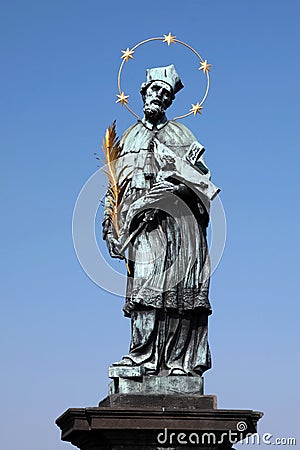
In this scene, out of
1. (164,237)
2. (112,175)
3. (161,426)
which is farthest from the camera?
(112,175)

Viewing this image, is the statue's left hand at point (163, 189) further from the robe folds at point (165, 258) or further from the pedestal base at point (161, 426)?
the pedestal base at point (161, 426)

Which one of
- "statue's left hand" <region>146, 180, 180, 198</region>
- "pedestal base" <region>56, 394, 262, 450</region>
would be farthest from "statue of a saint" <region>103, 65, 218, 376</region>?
"pedestal base" <region>56, 394, 262, 450</region>

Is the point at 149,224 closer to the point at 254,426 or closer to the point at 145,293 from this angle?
the point at 145,293

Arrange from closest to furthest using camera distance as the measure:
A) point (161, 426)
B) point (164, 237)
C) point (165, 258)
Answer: point (161, 426), point (165, 258), point (164, 237)

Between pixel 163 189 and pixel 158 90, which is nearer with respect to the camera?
pixel 163 189

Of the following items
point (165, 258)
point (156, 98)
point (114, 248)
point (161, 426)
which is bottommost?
point (161, 426)

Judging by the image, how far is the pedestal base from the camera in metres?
9.55

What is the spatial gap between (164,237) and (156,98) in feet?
5.85

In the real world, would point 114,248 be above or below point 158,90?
below

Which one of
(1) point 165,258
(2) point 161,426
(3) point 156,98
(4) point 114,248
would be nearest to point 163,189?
(1) point 165,258

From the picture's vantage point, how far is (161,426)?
9.58m

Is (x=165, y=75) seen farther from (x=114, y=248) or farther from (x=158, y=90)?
(x=114, y=248)

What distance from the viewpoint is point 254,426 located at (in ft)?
32.8

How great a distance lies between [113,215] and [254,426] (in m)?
3.05
